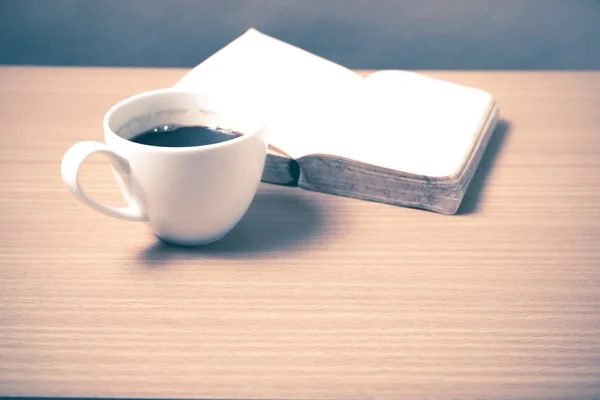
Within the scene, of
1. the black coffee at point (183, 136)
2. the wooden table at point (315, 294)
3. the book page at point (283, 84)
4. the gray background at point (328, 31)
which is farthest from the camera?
the gray background at point (328, 31)

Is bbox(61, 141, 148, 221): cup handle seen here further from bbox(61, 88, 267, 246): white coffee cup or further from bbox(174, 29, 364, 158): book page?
bbox(174, 29, 364, 158): book page

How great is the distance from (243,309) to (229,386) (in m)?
0.08

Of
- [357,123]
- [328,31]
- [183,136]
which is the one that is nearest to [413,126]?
[357,123]

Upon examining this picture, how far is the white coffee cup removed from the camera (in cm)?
48

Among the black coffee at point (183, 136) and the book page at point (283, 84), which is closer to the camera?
the black coffee at point (183, 136)

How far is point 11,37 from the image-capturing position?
4.74 feet

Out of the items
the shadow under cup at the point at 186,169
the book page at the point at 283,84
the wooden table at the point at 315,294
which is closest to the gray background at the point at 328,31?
the book page at the point at 283,84

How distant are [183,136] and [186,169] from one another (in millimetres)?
85

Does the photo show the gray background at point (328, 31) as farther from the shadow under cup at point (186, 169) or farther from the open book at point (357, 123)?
the shadow under cup at point (186, 169)

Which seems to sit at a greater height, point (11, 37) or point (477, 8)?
point (477, 8)

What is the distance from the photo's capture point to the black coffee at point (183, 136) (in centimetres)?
55

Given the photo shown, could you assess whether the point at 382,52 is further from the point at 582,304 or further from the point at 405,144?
the point at 582,304

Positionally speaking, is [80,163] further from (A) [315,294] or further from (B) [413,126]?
(B) [413,126]

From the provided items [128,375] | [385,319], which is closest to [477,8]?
[385,319]
